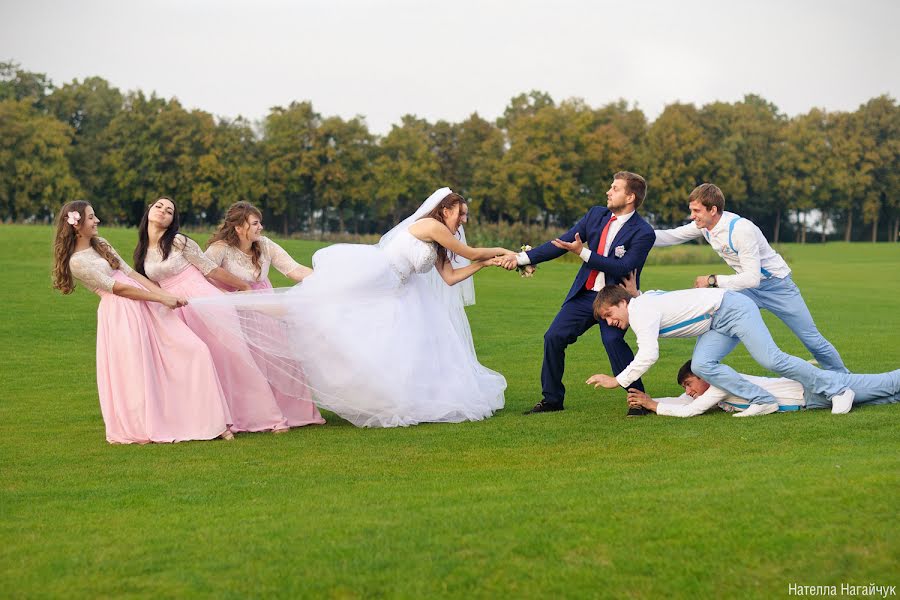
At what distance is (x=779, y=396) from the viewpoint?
11.0 m

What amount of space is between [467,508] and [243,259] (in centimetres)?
586

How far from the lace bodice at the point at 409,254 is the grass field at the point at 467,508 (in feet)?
6.02

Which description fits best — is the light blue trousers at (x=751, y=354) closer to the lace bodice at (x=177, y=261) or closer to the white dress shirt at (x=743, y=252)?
the white dress shirt at (x=743, y=252)

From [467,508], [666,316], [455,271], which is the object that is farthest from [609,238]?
[467,508]

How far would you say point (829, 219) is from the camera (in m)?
108

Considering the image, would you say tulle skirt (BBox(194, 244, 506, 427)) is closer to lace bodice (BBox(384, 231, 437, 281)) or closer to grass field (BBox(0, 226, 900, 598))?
lace bodice (BBox(384, 231, 437, 281))

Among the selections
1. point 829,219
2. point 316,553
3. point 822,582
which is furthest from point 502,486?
point 829,219

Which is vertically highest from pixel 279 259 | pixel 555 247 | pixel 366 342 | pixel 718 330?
pixel 555 247

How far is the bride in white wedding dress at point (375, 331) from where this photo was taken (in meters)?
11.1

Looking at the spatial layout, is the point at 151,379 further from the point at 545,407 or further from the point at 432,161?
the point at 432,161

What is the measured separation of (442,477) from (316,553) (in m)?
2.30

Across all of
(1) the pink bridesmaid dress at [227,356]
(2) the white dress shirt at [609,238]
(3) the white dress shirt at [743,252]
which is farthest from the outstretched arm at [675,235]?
(1) the pink bridesmaid dress at [227,356]

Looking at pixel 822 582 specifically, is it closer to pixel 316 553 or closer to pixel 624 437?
pixel 316 553

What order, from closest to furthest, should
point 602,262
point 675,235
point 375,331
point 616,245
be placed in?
point 375,331, point 602,262, point 616,245, point 675,235
